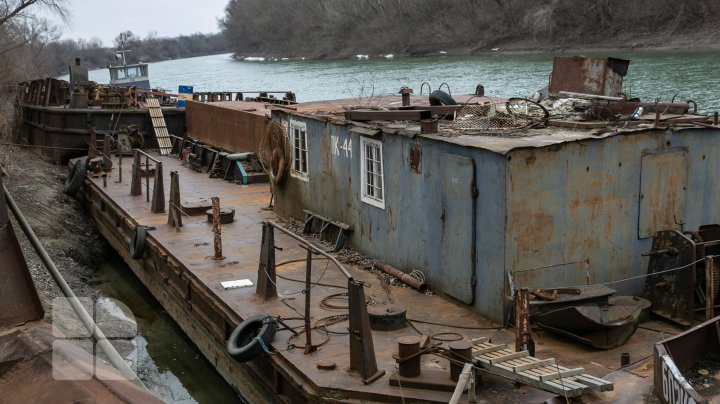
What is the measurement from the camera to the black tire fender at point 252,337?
8016 millimetres

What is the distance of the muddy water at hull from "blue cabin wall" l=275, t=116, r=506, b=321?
269 cm

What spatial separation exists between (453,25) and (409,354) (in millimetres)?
57332

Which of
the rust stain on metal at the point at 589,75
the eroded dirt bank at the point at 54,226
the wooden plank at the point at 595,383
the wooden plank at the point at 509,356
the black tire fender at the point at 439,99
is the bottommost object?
the eroded dirt bank at the point at 54,226

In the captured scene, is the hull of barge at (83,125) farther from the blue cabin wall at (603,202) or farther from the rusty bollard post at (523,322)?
the rusty bollard post at (523,322)

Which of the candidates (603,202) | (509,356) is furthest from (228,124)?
(509,356)

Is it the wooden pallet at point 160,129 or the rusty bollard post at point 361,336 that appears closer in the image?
the rusty bollard post at point 361,336

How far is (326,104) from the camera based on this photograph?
13875 millimetres

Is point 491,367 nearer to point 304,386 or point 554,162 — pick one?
point 304,386

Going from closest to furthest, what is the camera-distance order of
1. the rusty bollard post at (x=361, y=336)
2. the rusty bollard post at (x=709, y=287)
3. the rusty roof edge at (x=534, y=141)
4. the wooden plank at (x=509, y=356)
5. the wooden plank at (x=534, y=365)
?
1. the wooden plank at (x=534, y=365)
2. the wooden plank at (x=509, y=356)
3. the rusty bollard post at (x=361, y=336)
4. the rusty bollard post at (x=709, y=287)
5. the rusty roof edge at (x=534, y=141)

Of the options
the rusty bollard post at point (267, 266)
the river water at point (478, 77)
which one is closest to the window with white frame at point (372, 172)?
the rusty bollard post at point (267, 266)

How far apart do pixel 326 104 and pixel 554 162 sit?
6392mm

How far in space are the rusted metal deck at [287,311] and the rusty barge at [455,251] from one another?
1.1 inches

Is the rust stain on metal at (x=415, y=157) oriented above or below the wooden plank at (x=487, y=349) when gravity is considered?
above

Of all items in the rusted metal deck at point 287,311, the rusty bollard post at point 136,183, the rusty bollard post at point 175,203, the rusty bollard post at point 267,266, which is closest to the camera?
the rusted metal deck at point 287,311
